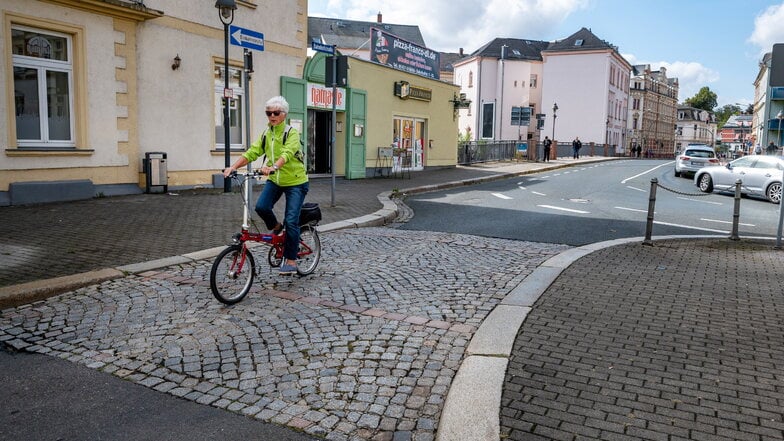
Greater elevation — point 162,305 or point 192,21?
point 192,21

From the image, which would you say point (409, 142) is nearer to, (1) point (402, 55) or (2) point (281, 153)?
(1) point (402, 55)

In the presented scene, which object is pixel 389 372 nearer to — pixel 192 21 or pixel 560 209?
pixel 560 209

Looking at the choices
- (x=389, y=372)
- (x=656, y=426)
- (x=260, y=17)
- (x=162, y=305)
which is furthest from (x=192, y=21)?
(x=656, y=426)

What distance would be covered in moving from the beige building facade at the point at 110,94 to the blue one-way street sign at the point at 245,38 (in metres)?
1.10

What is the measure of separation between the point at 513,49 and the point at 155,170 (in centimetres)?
6831

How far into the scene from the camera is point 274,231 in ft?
20.8

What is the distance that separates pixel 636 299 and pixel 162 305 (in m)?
4.34

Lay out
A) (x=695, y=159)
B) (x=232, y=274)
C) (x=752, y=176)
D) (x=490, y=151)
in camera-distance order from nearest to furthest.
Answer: (x=232, y=274), (x=752, y=176), (x=695, y=159), (x=490, y=151)

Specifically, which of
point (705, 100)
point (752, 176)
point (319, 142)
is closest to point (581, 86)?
point (752, 176)

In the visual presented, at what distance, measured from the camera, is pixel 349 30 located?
242 ft

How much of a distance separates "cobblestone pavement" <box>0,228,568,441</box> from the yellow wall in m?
14.9

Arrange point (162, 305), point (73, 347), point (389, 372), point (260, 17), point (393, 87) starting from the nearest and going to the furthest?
1. point (389, 372)
2. point (73, 347)
3. point (162, 305)
4. point (260, 17)
5. point (393, 87)

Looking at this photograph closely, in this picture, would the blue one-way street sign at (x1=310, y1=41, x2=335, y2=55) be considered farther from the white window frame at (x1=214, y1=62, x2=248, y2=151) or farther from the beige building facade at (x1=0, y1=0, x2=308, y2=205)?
the white window frame at (x1=214, y1=62, x2=248, y2=151)

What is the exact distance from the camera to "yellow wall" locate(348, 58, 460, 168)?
855 inches
